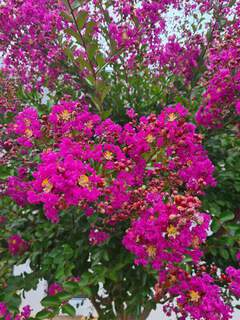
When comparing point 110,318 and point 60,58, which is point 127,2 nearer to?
point 60,58

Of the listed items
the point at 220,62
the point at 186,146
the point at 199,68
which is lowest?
the point at 186,146

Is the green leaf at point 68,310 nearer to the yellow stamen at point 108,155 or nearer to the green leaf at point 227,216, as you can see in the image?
the yellow stamen at point 108,155

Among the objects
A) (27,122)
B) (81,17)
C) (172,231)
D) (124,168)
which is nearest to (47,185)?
(124,168)

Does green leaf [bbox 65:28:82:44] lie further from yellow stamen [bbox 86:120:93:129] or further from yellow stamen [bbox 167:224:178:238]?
yellow stamen [bbox 167:224:178:238]

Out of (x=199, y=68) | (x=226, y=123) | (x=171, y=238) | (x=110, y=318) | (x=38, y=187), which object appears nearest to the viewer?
(x=171, y=238)

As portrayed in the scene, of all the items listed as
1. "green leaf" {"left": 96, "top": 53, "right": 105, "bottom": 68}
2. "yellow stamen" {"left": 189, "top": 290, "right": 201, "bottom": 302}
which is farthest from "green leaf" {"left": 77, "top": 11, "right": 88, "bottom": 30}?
"yellow stamen" {"left": 189, "top": 290, "right": 201, "bottom": 302}

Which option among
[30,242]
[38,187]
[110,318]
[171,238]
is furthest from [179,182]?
[110,318]

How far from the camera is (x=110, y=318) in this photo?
221 centimetres

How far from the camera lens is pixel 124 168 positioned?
1509mm

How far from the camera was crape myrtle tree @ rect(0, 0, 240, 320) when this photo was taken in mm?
1407

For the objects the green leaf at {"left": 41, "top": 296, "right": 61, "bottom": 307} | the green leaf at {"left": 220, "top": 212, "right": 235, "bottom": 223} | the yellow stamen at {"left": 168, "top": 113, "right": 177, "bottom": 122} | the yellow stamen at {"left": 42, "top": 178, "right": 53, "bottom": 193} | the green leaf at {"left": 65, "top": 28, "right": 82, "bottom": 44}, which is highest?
the green leaf at {"left": 65, "top": 28, "right": 82, "bottom": 44}

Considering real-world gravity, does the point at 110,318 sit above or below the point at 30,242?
below

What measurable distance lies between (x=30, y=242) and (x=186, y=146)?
2.61 feet

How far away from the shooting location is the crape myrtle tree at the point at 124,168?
141 cm
